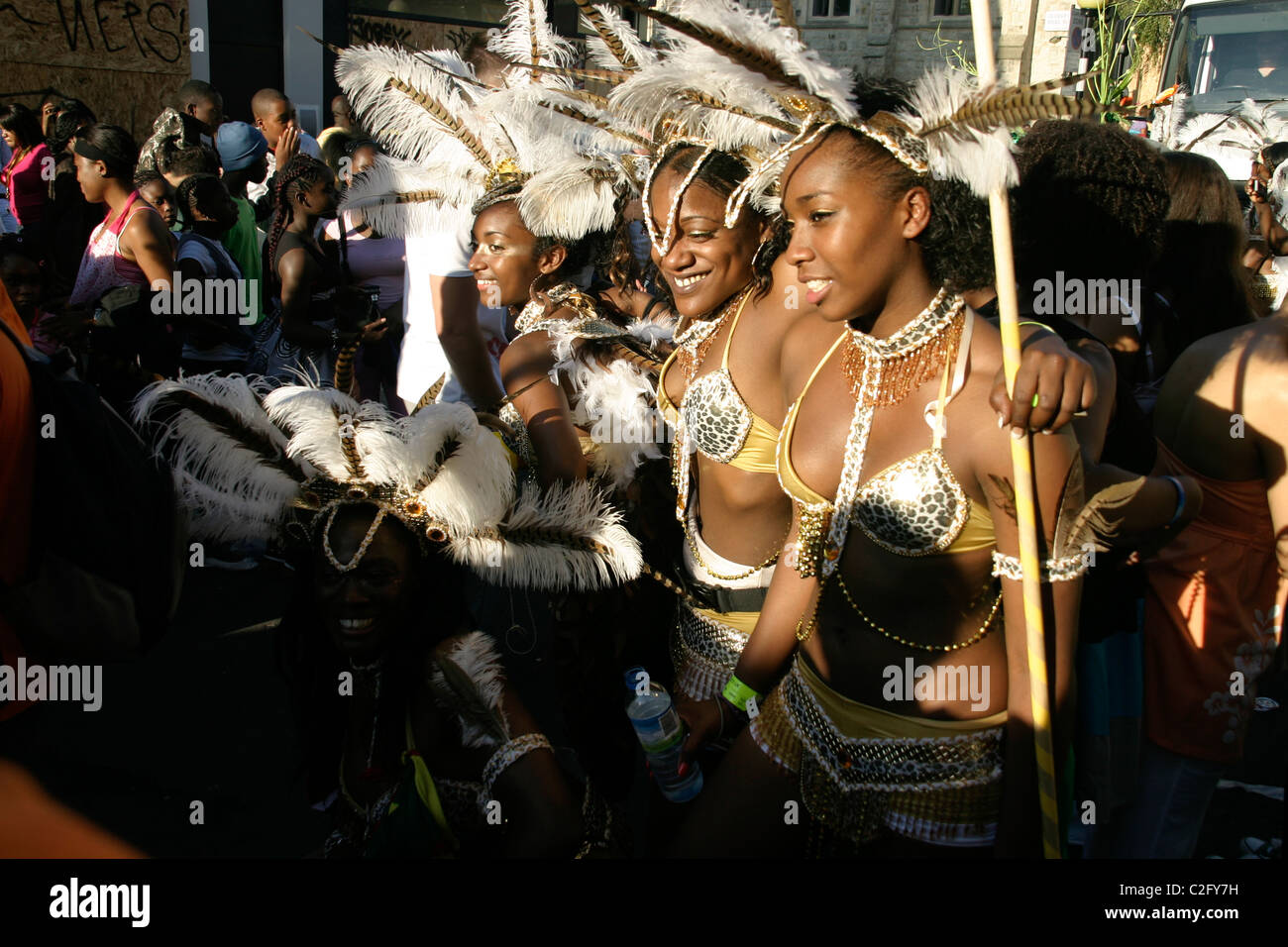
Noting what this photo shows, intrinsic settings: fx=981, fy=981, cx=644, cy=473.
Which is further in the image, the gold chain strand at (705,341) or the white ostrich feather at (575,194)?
the white ostrich feather at (575,194)

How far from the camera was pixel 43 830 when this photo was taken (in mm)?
1482

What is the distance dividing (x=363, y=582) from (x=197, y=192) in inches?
178

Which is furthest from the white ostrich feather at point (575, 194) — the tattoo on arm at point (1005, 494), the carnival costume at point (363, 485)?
the tattoo on arm at point (1005, 494)

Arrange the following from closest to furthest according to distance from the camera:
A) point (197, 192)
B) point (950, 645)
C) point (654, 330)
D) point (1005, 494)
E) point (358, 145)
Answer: point (1005, 494) → point (950, 645) → point (654, 330) → point (197, 192) → point (358, 145)

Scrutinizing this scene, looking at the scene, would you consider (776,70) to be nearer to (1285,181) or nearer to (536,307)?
(536,307)

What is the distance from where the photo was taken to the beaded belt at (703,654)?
2.79 metres

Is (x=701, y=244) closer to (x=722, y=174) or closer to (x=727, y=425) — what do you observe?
(x=722, y=174)

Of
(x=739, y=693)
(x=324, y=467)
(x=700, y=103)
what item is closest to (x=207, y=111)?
(x=700, y=103)

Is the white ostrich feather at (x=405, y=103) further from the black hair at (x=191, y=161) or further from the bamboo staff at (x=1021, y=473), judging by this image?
the black hair at (x=191, y=161)

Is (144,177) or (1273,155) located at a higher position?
(1273,155)

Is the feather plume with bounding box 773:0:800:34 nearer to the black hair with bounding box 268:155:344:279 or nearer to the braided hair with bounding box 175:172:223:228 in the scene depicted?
the black hair with bounding box 268:155:344:279

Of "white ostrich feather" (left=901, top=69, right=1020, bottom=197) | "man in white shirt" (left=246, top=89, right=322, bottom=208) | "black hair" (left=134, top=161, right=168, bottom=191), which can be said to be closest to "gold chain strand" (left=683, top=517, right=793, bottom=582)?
"white ostrich feather" (left=901, top=69, right=1020, bottom=197)
